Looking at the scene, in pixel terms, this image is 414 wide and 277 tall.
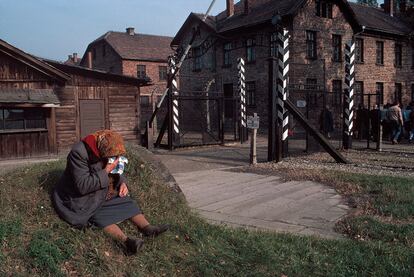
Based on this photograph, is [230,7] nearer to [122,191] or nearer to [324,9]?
[324,9]

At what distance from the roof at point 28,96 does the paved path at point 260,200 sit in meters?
7.72

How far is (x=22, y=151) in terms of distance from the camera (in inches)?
686

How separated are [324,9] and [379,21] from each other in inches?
329

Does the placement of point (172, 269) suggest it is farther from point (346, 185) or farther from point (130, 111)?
point (130, 111)

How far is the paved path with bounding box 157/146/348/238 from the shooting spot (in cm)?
625

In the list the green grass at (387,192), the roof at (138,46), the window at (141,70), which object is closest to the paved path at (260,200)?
the green grass at (387,192)

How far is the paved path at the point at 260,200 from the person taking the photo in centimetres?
625

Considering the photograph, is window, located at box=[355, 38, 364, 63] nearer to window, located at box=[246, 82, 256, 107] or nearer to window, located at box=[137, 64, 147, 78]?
window, located at box=[246, 82, 256, 107]

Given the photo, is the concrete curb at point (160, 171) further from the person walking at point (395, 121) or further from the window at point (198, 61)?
the window at point (198, 61)

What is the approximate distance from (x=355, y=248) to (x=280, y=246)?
0.81 meters

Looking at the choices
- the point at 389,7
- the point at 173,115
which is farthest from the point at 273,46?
the point at 389,7

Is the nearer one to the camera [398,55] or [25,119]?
[25,119]

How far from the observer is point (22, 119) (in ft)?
57.1

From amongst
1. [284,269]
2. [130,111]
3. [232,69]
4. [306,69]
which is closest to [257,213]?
[284,269]
